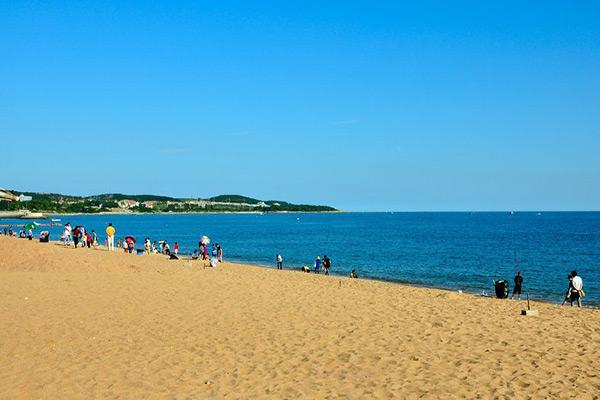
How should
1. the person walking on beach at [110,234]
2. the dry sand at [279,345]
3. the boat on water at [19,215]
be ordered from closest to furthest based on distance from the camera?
the dry sand at [279,345]
the person walking on beach at [110,234]
the boat on water at [19,215]

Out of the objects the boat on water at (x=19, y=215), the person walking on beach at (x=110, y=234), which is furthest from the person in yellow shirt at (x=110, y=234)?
the boat on water at (x=19, y=215)

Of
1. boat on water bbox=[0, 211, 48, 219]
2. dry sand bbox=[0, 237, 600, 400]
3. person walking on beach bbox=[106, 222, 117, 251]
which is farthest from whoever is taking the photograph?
boat on water bbox=[0, 211, 48, 219]

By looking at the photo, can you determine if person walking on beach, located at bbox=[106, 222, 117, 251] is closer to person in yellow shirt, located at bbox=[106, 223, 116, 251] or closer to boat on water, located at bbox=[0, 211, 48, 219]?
person in yellow shirt, located at bbox=[106, 223, 116, 251]

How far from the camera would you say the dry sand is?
32.2 ft

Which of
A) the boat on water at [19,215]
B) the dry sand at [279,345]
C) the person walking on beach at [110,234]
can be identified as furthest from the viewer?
the boat on water at [19,215]

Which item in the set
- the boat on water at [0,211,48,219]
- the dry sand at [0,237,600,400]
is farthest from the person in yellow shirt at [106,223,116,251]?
the boat on water at [0,211,48,219]

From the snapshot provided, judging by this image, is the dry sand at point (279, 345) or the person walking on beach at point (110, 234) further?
the person walking on beach at point (110, 234)

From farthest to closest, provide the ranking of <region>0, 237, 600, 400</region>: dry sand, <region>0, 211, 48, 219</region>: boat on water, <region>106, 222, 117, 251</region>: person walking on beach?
1. <region>0, 211, 48, 219</region>: boat on water
2. <region>106, 222, 117, 251</region>: person walking on beach
3. <region>0, 237, 600, 400</region>: dry sand

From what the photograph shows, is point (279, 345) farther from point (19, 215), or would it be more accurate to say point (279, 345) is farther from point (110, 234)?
point (19, 215)

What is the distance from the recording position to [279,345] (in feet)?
42.3

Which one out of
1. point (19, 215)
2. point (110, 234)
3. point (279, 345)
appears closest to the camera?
point (279, 345)

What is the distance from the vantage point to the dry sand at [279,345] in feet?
32.2

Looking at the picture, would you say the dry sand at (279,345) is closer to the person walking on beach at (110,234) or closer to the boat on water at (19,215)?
the person walking on beach at (110,234)

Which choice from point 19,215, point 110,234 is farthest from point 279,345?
point 19,215
